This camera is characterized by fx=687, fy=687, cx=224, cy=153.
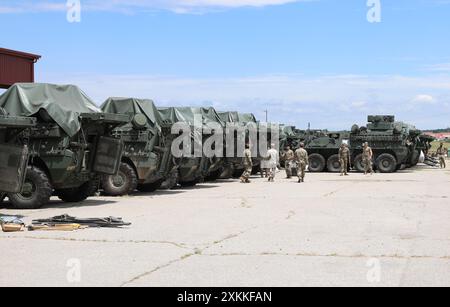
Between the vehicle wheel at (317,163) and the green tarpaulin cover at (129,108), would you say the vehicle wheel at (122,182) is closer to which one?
the green tarpaulin cover at (129,108)

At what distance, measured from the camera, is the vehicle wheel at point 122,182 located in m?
18.2

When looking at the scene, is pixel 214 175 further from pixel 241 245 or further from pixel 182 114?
pixel 241 245

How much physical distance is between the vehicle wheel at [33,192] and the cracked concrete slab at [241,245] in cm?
33

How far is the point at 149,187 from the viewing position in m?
20.3

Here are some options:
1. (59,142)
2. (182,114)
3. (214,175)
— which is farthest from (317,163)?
(59,142)

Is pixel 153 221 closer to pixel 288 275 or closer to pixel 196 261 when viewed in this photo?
pixel 196 261

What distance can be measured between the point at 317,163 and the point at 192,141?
51.5 feet

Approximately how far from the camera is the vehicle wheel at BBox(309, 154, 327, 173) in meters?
35.3

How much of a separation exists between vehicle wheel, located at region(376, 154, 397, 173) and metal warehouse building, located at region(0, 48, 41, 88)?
666 inches

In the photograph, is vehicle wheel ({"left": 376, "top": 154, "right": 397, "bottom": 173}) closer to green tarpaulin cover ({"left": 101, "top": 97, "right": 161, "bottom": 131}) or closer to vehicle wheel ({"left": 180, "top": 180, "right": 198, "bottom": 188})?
vehicle wheel ({"left": 180, "top": 180, "right": 198, "bottom": 188})

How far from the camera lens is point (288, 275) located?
23.8 ft
